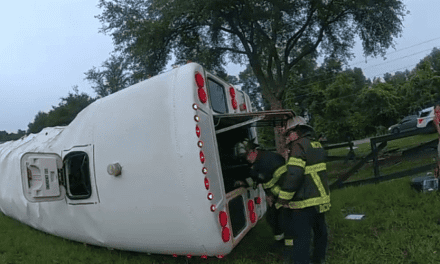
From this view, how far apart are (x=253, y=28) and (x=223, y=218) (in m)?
11.7

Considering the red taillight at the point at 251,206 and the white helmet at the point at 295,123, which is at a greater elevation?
the white helmet at the point at 295,123

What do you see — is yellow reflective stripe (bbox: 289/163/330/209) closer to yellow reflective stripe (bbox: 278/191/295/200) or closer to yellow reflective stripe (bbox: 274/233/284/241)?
yellow reflective stripe (bbox: 278/191/295/200)

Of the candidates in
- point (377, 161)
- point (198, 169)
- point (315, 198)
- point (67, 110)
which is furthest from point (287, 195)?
point (67, 110)

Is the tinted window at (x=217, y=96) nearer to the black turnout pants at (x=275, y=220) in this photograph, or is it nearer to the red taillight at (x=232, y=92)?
the red taillight at (x=232, y=92)

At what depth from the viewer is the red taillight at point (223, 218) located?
10.2 feet

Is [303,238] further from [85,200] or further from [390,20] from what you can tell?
[390,20]

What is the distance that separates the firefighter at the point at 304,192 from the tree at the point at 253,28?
9.30m

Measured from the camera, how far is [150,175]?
3217 millimetres

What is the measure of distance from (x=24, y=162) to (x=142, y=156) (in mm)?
1443

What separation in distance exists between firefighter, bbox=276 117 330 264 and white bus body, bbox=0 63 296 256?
61 cm

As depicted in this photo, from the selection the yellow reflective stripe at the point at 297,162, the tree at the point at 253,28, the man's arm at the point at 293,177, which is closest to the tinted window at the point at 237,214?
the man's arm at the point at 293,177

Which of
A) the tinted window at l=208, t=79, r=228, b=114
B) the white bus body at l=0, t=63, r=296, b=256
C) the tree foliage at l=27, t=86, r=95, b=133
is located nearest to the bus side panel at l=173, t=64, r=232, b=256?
the white bus body at l=0, t=63, r=296, b=256

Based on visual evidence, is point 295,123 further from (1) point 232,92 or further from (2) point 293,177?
(1) point 232,92

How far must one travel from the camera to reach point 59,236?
446cm
